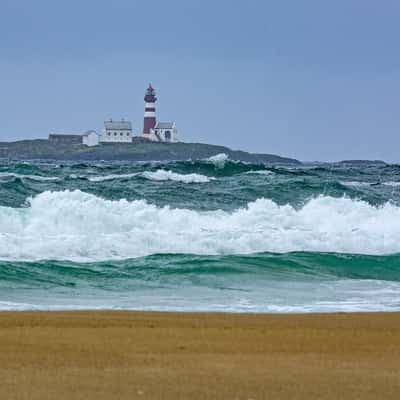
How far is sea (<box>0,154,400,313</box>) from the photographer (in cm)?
1278

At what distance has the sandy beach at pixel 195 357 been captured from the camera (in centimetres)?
606

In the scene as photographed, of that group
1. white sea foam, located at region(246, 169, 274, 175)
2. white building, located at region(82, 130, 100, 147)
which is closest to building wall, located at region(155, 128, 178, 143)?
white building, located at region(82, 130, 100, 147)

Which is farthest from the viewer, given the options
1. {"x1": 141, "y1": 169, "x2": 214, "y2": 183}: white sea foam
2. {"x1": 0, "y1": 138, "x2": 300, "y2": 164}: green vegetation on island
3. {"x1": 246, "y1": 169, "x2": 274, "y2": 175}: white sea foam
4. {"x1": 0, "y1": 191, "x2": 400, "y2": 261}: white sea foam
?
{"x1": 0, "y1": 138, "x2": 300, "y2": 164}: green vegetation on island

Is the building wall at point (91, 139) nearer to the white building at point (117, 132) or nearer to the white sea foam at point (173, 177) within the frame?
the white building at point (117, 132)

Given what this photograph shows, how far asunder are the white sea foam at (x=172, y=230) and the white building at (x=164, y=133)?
5199 inches

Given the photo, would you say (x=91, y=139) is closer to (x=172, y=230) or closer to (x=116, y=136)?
(x=116, y=136)

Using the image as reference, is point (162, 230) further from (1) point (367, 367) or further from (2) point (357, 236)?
(1) point (367, 367)

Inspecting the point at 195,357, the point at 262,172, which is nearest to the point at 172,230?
the point at 195,357

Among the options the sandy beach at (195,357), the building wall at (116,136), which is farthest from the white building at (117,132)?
the sandy beach at (195,357)

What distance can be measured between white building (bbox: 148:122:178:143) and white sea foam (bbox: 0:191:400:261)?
433 ft

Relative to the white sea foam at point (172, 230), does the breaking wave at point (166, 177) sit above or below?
above

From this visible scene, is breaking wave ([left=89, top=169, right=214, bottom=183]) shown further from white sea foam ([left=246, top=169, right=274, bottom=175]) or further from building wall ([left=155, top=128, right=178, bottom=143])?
building wall ([left=155, top=128, right=178, bottom=143])

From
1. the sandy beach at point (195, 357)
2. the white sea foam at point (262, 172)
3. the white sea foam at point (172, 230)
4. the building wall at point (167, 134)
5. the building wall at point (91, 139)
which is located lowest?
the sandy beach at point (195, 357)

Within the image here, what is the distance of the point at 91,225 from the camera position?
21656mm
